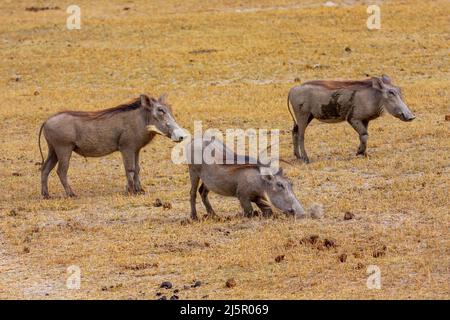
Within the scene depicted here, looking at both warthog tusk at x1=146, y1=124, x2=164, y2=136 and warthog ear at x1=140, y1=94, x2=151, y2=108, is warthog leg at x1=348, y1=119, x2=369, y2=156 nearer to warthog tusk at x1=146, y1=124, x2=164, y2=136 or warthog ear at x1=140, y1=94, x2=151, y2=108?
warthog tusk at x1=146, y1=124, x2=164, y2=136

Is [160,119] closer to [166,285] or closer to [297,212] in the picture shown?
[297,212]

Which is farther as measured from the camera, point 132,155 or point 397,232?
point 132,155

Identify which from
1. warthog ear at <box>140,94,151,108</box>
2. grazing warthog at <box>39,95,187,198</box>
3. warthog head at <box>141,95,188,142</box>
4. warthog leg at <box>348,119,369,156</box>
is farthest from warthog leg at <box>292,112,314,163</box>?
warthog ear at <box>140,94,151,108</box>

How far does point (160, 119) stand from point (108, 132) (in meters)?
0.94

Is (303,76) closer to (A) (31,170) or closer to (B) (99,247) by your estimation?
(A) (31,170)

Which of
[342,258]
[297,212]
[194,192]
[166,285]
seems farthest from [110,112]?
[342,258]

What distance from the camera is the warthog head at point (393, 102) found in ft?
57.9

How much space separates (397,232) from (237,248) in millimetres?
1976

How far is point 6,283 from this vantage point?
1131 centimetres

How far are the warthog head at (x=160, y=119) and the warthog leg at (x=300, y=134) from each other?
280 centimetres

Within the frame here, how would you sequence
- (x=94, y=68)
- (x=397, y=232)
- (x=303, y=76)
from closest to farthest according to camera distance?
(x=397, y=232) → (x=303, y=76) → (x=94, y=68)

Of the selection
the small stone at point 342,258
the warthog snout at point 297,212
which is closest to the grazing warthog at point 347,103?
the warthog snout at point 297,212

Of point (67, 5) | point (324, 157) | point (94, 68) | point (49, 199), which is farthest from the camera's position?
point (67, 5)
